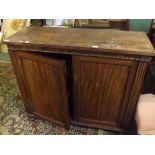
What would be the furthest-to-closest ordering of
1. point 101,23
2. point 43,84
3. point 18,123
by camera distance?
point 101,23 → point 18,123 → point 43,84

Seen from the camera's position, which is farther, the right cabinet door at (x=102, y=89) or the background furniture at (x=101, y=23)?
the background furniture at (x=101, y=23)

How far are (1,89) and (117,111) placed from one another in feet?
4.31

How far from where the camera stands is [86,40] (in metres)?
1.20

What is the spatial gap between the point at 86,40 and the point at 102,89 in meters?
0.34

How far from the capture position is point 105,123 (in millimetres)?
1425

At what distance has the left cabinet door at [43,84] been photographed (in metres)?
1.17

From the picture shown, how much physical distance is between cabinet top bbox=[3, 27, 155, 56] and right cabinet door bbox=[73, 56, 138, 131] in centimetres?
7

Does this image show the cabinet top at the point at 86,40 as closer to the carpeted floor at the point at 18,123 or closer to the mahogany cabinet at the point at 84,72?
the mahogany cabinet at the point at 84,72

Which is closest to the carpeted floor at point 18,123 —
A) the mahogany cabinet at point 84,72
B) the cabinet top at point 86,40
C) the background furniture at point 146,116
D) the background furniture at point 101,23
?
the mahogany cabinet at point 84,72

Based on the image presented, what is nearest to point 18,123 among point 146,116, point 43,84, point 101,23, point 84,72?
point 43,84

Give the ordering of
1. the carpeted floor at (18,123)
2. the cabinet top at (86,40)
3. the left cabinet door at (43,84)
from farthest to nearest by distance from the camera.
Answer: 1. the carpeted floor at (18,123)
2. the left cabinet door at (43,84)
3. the cabinet top at (86,40)

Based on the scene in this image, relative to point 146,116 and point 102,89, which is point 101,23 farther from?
Result: point 146,116

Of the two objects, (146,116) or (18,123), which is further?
(18,123)
